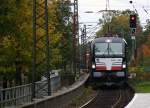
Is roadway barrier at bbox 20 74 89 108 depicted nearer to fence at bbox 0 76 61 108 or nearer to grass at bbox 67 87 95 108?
grass at bbox 67 87 95 108

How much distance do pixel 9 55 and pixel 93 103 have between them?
19.4 ft

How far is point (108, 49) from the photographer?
51.5m

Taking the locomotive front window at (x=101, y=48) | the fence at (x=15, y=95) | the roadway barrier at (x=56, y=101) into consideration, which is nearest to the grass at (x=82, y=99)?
the roadway barrier at (x=56, y=101)

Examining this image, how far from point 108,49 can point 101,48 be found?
60cm

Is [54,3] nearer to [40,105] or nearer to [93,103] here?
[93,103]

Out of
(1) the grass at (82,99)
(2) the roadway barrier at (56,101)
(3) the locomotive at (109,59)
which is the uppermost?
(3) the locomotive at (109,59)

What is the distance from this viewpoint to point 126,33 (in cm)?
15262

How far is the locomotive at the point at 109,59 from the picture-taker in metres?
51.2

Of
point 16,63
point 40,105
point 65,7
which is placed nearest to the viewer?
point 40,105

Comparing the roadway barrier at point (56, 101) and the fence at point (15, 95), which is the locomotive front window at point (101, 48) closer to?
the roadway barrier at point (56, 101)

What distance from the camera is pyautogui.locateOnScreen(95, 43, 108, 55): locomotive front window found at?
169 feet

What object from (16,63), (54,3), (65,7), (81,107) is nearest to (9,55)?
(16,63)

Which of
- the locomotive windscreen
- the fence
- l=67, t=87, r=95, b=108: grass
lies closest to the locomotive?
the locomotive windscreen

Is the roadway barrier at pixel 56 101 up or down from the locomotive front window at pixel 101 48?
down
